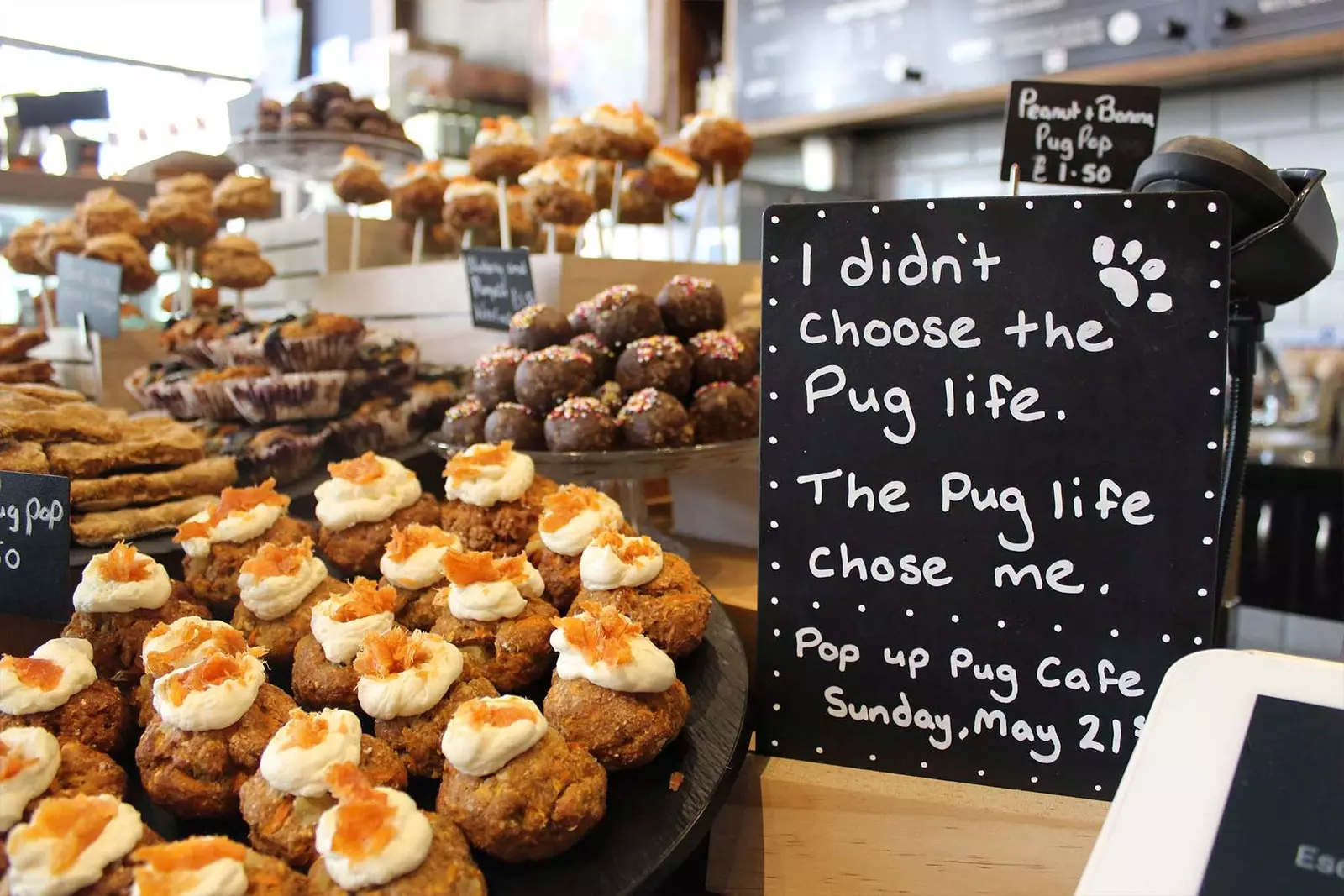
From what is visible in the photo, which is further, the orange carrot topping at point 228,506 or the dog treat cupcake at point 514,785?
the orange carrot topping at point 228,506

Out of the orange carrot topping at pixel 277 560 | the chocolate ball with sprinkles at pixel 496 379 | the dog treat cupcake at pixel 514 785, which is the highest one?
the chocolate ball with sprinkles at pixel 496 379

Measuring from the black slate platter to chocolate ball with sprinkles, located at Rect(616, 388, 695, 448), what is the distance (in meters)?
0.55

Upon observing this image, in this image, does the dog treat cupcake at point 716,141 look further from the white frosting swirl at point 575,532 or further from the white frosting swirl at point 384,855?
the white frosting swirl at point 384,855

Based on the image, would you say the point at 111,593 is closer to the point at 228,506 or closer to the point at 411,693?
the point at 228,506

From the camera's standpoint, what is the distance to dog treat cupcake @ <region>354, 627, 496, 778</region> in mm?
1015

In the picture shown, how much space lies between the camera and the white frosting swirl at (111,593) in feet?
3.88

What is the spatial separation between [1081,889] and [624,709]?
505 mm

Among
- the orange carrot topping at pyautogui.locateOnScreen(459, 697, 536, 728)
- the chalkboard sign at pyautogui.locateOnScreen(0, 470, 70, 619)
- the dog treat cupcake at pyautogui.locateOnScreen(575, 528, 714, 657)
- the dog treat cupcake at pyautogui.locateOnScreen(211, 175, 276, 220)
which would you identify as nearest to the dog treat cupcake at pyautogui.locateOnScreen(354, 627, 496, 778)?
the orange carrot topping at pyautogui.locateOnScreen(459, 697, 536, 728)

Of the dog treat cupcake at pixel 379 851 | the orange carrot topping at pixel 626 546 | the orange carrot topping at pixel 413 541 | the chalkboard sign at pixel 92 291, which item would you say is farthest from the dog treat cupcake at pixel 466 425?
the chalkboard sign at pixel 92 291

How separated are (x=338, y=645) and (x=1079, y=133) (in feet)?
4.70

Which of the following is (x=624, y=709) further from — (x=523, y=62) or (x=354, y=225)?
(x=523, y=62)

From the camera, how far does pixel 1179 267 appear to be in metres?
0.98

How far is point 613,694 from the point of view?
1033 mm

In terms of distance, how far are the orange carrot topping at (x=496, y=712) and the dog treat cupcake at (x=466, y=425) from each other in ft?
2.98
